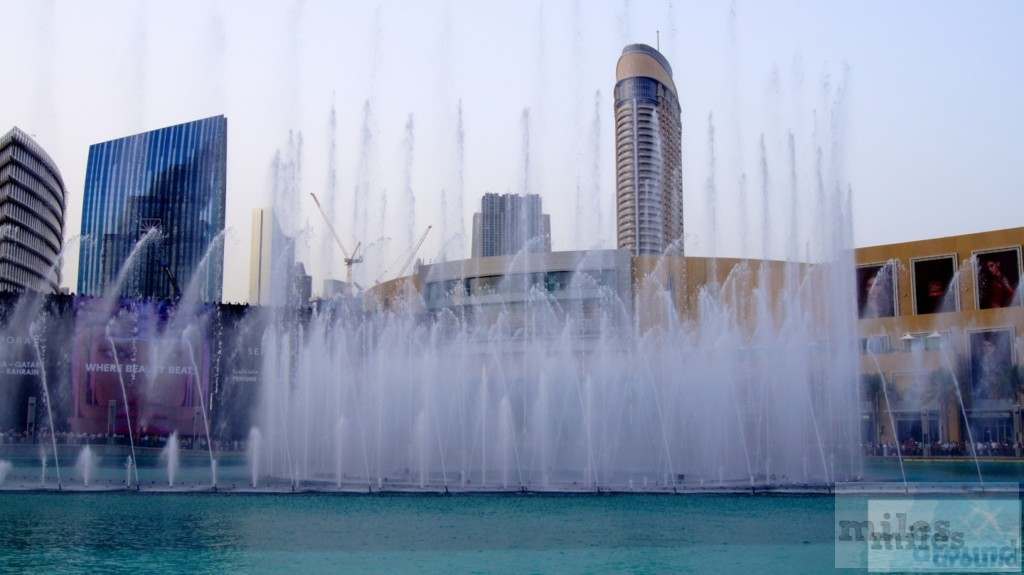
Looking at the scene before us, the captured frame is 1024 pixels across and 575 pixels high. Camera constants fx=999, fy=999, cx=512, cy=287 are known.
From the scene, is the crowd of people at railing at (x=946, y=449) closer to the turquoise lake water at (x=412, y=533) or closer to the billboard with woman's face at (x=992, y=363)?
the billboard with woman's face at (x=992, y=363)

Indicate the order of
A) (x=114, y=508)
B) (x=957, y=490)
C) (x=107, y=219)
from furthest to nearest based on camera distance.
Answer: (x=107, y=219)
(x=957, y=490)
(x=114, y=508)

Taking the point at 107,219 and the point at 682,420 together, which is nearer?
the point at 682,420

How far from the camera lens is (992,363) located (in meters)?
62.9

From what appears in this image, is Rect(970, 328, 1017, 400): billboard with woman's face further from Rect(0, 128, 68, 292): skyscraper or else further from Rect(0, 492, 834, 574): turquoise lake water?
Rect(0, 128, 68, 292): skyscraper

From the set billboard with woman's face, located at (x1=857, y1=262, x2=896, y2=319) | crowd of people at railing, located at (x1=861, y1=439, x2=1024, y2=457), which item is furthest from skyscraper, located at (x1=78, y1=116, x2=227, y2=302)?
crowd of people at railing, located at (x1=861, y1=439, x2=1024, y2=457)

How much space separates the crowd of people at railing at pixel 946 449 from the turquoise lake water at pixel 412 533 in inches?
1152

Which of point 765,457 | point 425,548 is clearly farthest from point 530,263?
point 425,548

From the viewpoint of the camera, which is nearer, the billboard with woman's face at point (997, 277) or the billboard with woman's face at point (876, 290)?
the billboard with woman's face at point (997, 277)

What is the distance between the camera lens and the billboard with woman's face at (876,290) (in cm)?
6900

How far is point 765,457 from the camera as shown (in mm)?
42125

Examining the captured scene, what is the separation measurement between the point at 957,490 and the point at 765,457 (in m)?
9.16

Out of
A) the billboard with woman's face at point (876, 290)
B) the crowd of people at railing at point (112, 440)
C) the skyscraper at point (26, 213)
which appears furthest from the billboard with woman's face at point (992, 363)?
the skyscraper at point (26, 213)

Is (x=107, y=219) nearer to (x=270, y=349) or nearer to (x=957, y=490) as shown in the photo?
(x=270, y=349)

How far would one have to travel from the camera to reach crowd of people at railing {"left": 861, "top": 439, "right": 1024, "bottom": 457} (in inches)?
2243
